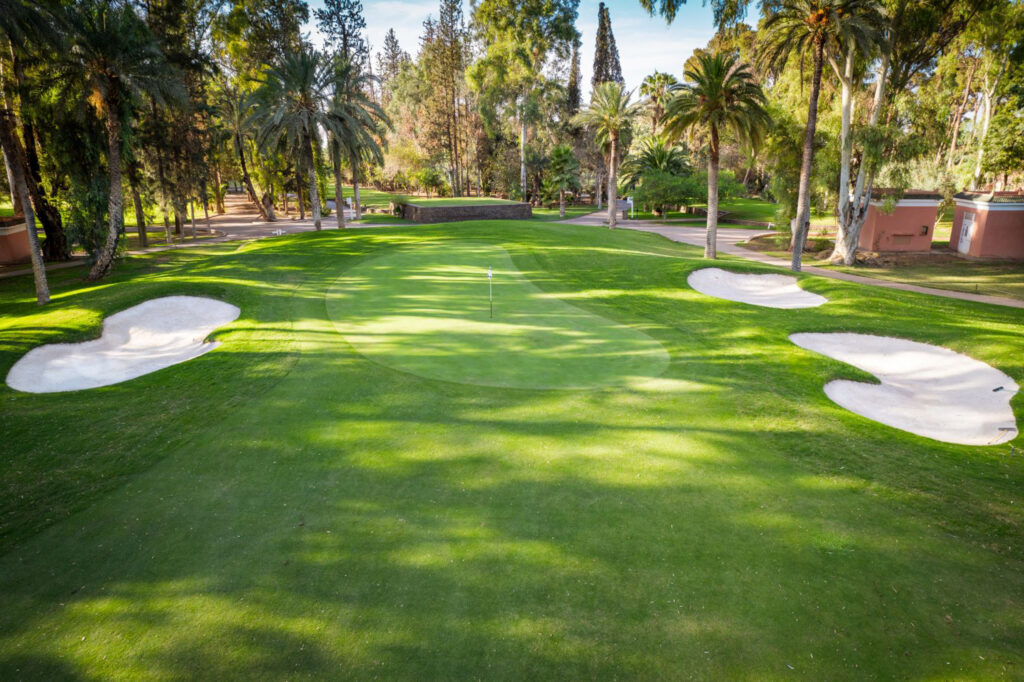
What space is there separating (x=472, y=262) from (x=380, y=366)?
12.0 meters

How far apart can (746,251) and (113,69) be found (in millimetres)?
39804

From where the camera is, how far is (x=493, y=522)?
6809mm

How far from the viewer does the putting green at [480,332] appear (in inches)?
461

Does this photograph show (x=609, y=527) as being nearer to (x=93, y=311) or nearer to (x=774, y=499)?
(x=774, y=499)

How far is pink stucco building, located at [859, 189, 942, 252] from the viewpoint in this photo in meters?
35.1

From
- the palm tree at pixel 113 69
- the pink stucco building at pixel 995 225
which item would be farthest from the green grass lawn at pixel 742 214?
the palm tree at pixel 113 69

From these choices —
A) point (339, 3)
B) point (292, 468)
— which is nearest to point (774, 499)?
point (292, 468)

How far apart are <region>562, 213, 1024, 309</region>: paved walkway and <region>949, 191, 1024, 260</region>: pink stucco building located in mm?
10457

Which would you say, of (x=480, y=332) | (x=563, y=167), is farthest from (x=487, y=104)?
(x=480, y=332)

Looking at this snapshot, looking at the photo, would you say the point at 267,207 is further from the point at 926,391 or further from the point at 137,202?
the point at 926,391

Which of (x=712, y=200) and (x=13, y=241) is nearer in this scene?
(x=712, y=200)

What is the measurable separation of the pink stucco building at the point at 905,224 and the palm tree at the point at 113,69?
4357 centimetres

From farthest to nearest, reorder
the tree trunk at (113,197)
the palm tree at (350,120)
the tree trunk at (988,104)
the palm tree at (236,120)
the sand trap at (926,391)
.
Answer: the palm tree at (236,120), the tree trunk at (988,104), the palm tree at (350,120), the tree trunk at (113,197), the sand trap at (926,391)

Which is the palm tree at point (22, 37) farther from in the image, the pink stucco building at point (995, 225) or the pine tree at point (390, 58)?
the pine tree at point (390, 58)
